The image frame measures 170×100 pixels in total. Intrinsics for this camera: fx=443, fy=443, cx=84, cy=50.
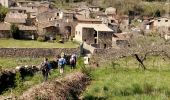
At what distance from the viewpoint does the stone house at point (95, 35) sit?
A: 57.8 metres

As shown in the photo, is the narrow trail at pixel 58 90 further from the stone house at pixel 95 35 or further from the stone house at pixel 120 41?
the stone house at pixel 120 41

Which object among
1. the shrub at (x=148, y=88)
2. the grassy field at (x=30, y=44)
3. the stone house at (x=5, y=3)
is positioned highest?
the shrub at (x=148, y=88)

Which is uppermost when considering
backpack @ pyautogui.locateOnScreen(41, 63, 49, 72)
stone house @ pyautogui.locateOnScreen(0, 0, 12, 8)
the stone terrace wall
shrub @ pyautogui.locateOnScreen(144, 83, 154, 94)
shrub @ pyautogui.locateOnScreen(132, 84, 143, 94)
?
backpack @ pyautogui.locateOnScreen(41, 63, 49, 72)

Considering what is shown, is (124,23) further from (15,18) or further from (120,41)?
(15,18)

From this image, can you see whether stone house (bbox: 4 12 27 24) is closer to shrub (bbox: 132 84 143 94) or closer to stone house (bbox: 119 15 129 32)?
stone house (bbox: 119 15 129 32)

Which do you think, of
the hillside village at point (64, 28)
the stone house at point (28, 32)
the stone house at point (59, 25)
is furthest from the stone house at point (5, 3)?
the stone house at point (28, 32)

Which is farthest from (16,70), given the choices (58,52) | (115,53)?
(58,52)

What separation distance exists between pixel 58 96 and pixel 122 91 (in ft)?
9.65

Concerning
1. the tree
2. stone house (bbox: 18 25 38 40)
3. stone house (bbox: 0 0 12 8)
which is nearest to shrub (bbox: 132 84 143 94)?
the tree

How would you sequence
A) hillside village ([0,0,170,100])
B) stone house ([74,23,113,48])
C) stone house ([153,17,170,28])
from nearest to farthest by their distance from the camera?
hillside village ([0,0,170,100]) → stone house ([74,23,113,48]) → stone house ([153,17,170,28])

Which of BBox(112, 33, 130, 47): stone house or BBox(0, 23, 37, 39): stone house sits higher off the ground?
BBox(0, 23, 37, 39): stone house

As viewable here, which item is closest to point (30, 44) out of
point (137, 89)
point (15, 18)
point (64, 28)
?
point (64, 28)

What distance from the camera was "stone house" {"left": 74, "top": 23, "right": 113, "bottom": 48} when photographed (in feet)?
190

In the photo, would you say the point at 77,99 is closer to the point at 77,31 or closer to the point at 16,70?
the point at 16,70
